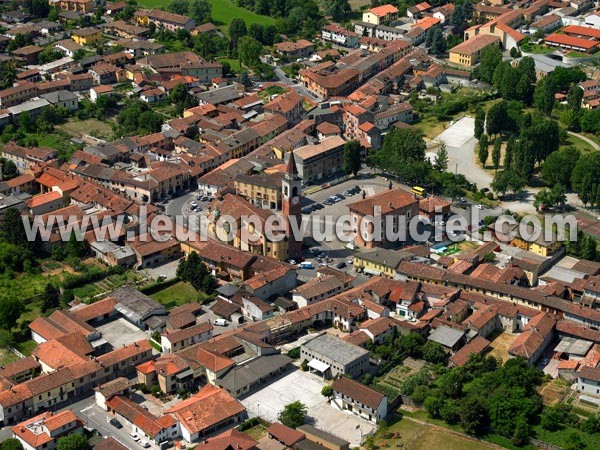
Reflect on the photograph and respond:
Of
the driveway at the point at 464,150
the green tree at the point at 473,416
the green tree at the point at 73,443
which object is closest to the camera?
the green tree at the point at 73,443

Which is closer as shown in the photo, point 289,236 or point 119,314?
point 119,314

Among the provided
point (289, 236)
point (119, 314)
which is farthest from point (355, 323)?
point (119, 314)

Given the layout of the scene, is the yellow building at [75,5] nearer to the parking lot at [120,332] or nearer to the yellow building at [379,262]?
the yellow building at [379,262]

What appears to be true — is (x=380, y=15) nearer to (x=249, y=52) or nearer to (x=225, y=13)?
(x=225, y=13)

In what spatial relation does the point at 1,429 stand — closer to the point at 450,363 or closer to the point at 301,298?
the point at 301,298

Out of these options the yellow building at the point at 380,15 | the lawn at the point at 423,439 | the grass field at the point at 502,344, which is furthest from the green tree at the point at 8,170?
the yellow building at the point at 380,15

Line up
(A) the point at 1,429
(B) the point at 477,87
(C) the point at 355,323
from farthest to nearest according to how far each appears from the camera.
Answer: (B) the point at 477,87 < (C) the point at 355,323 < (A) the point at 1,429

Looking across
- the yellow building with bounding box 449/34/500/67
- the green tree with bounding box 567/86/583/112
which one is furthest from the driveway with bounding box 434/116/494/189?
the yellow building with bounding box 449/34/500/67
